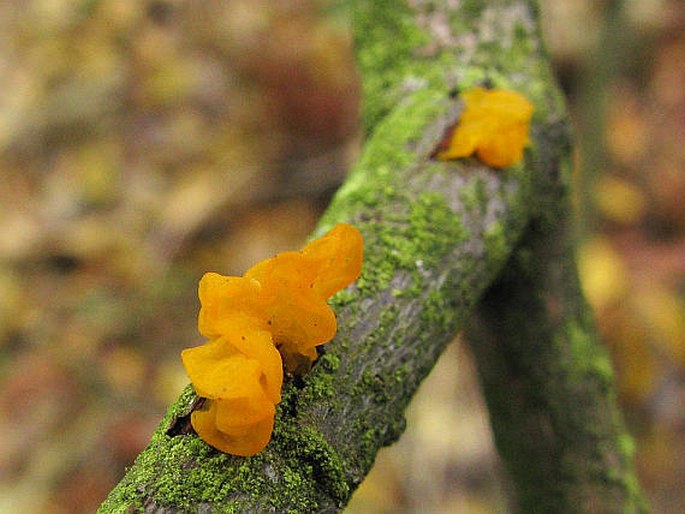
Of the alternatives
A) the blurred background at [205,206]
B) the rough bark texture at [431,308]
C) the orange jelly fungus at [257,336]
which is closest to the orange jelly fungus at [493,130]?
the rough bark texture at [431,308]

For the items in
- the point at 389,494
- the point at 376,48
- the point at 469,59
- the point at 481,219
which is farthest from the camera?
the point at 389,494

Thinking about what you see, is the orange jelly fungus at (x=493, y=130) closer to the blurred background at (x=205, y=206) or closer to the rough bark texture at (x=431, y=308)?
the rough bark texture at (x=431, y=308)

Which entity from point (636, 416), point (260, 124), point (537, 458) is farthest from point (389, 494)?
point (260, 124)

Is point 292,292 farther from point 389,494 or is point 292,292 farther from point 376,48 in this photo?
point 389,494

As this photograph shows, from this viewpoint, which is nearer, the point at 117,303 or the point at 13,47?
the point at 117,303

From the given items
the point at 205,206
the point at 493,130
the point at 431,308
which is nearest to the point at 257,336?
the point at 431,308

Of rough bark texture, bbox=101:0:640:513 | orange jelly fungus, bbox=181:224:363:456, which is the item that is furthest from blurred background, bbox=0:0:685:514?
orange jelly fungus, bbox=181:224:363:456

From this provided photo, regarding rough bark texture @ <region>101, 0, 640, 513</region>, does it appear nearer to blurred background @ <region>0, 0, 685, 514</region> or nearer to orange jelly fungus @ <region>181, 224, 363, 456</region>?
orange jelly fungus @ <region>181, 224, 363, 456</region>
